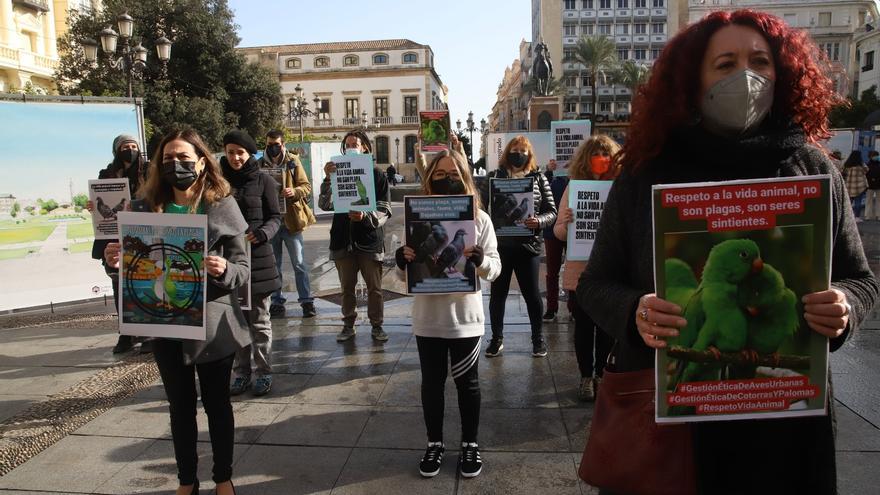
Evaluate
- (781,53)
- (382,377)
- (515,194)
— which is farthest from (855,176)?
(781,53)

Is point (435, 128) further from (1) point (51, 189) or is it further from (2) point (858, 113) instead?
(2) point (858, 113)

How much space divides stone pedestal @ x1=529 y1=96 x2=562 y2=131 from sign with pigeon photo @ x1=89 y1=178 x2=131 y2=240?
50.6ft

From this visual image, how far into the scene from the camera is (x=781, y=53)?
5.26 ft

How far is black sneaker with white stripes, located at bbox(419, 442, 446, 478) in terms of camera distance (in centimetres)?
325

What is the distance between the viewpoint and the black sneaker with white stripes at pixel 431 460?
10.6ft

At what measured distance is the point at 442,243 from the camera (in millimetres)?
3359

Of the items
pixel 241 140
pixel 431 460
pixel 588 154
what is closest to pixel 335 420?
pixel 431 460

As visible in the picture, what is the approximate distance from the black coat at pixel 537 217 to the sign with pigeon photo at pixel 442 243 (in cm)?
186

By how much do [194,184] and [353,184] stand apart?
2.59 meters

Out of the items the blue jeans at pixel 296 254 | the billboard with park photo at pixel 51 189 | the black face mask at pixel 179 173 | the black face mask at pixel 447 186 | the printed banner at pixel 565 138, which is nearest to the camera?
the black face mask at pixel 179 173

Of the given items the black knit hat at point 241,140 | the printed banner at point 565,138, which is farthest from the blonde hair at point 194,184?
the printed banner at point 565,138

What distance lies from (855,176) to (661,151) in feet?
59.0

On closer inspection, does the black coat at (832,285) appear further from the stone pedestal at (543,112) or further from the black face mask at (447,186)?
the stone pedestal at (543,112)

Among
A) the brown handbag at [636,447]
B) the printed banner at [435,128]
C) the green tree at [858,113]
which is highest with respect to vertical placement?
the green tree at [858,113]
